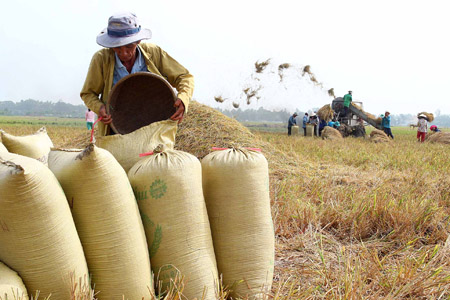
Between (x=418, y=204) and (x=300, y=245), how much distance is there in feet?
4.12

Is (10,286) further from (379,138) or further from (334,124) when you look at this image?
(334,124)

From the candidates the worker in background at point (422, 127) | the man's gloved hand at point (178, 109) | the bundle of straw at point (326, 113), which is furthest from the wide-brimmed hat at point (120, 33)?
the bundle of straw at point (326, 113)

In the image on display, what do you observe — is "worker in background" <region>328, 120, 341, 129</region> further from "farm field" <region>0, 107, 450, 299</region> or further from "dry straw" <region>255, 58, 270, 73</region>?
"farm field" <region>0, 107, 450, 299</region>

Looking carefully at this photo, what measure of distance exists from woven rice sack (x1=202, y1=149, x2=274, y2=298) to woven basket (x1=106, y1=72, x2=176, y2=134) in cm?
90

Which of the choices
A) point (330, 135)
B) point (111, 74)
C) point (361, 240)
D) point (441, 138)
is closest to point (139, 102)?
point (111, 74)

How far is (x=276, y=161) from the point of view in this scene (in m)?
5.77

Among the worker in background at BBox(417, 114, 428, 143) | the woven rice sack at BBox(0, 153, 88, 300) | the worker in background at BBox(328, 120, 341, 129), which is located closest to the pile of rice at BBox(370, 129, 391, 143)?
the worker in background at BBox(417, 114, 428, 143)

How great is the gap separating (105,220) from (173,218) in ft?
0.95

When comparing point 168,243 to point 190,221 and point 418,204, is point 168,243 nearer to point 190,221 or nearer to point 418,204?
point 190,221

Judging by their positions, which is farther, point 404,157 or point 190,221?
point 404,157

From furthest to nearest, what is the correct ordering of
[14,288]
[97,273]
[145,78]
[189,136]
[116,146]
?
[189,136], [145,78], [116,146], [97,273], [14,288]

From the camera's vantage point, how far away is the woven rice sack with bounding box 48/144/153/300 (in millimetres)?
1443

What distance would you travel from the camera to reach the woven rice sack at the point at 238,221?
178 centimetres

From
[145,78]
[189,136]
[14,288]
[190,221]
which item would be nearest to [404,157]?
[189,136]
